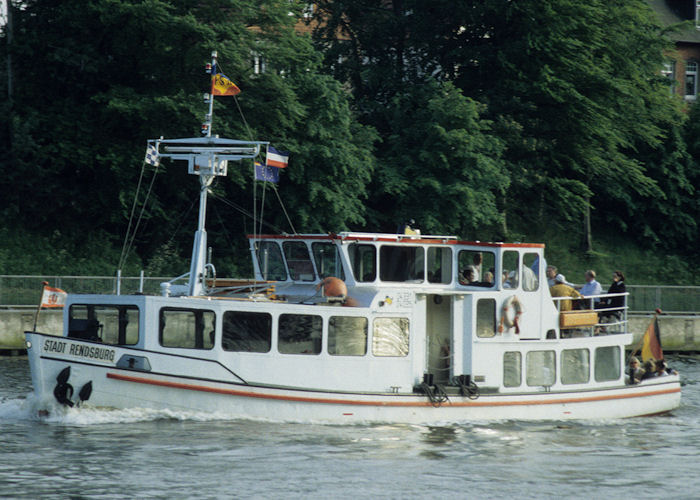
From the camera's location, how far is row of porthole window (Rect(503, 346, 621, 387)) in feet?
71.9

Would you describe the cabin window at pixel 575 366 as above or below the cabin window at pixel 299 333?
below

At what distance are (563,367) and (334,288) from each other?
5688 mm

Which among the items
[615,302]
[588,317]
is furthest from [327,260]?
[615,302]

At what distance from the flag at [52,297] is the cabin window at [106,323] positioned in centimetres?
26

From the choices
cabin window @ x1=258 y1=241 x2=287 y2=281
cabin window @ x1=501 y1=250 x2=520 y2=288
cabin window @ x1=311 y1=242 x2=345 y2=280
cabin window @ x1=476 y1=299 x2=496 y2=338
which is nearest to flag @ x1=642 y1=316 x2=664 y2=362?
cabin window @ x1=501 y1=250 x2=520 y2=288

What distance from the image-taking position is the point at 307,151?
3588cm

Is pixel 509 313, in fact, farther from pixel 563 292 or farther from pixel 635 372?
pixel 635 372

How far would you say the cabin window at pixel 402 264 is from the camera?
69.9ft

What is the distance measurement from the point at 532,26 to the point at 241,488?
2965 centimetres

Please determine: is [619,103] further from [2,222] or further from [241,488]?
[241,488]

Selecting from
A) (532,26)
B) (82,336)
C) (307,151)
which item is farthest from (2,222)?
(532,26)

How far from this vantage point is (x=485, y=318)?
853 inches

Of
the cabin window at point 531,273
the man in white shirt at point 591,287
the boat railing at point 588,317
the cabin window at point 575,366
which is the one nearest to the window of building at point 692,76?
the boat railing at point 588,317

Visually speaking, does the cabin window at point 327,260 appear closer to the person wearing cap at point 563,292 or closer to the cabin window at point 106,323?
the cabin window at point 106,323
